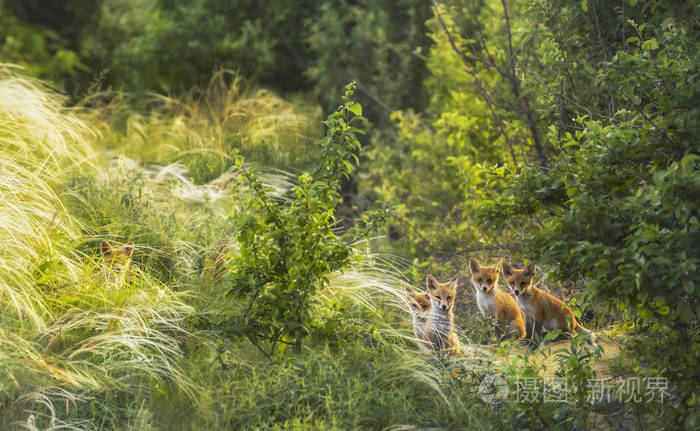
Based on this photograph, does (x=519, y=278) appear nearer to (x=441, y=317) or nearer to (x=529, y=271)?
(x=529, y=271)

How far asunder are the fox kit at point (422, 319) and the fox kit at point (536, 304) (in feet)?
1.91

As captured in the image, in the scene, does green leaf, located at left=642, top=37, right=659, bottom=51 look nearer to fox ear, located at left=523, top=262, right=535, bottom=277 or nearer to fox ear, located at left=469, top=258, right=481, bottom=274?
fox ear, located at left=523, top=262, right=535, bottom=277

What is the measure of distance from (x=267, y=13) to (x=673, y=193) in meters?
11.6

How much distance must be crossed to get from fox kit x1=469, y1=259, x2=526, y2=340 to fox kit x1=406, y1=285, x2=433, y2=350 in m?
0.38

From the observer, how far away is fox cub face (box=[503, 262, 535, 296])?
4.99 metres

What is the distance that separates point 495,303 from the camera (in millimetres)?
5086

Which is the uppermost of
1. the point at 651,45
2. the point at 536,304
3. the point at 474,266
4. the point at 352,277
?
the point at 651,45

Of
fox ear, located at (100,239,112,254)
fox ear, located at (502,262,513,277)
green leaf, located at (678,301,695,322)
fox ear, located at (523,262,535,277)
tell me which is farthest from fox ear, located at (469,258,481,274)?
fox ear, located at (100,239,112,254)

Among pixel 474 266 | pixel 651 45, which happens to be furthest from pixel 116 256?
pixel 651 45

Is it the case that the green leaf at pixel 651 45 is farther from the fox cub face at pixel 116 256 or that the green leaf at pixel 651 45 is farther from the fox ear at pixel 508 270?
the fox cub face at pixel 116 256

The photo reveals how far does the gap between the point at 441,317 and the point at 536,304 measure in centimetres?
68

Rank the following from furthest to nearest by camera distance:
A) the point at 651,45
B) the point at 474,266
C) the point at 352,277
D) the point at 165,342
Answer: the point at 352,277, the point at 474,266, the point at 165,342, the point at 651,45

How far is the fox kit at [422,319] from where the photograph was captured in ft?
16.0

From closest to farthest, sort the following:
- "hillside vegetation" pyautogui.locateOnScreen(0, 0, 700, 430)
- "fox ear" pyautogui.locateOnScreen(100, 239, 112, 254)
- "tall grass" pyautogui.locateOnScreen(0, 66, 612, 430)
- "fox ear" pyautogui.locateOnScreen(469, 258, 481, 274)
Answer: "hillside vegetation" pyautogui.locateOnScreen(0, 0, 700, 430) < "tall grass" pyautogui.locateOnScreen(0, 66, 612, 430) < "fox ear" pyautogui.locateOnScreen(469, 258, 481, 274) < "fox ear" pyautogui.locateOnScreen(100, 239, 112, 254)
